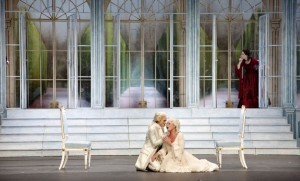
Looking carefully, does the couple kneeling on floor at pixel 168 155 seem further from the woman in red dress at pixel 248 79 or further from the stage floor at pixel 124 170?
the woman in red dress at pixel 248 79

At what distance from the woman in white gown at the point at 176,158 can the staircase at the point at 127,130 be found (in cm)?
303

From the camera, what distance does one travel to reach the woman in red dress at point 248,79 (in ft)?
54.9

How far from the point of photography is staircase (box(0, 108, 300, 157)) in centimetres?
1460

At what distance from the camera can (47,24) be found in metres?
17.6

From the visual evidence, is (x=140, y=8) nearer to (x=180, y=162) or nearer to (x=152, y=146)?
(x=152, y=146)

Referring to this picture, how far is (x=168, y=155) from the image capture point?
11.6 m

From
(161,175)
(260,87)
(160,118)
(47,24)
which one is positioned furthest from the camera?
(47,24)

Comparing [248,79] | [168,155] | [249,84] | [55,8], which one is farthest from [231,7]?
[168,155]

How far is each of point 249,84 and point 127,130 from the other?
3097mm

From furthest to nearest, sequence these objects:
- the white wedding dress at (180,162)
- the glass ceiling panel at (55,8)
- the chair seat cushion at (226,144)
Result: the glass ceiling panel at (55,8) → the chair seat cushion at (226,144) → the white wedding dress at (180,162)

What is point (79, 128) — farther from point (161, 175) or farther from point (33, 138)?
point (161, 175)

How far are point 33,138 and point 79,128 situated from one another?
3.09 ft

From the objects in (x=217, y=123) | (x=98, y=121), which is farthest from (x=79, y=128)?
(x=217, y=123)

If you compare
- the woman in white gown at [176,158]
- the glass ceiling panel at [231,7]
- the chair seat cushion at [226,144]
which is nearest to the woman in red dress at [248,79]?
the glass ceiling panel at [231,7]
